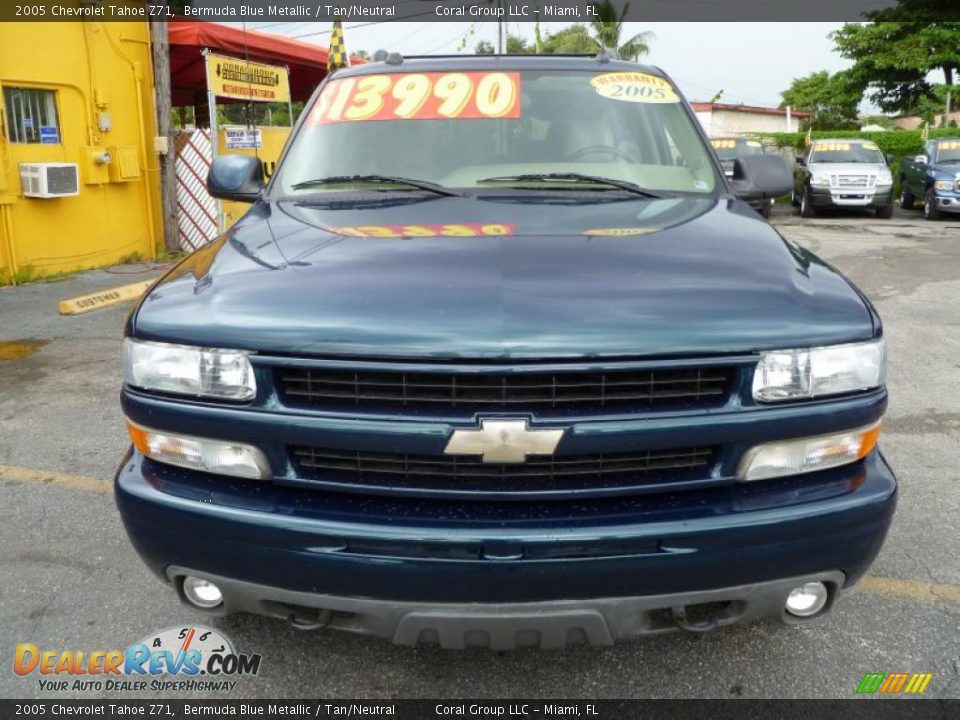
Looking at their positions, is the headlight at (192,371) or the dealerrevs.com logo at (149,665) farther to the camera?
the dealerrevs.com logo at (149,665)

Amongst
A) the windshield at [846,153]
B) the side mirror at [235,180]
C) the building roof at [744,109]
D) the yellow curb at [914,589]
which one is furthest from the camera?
the building roof at [744,109]

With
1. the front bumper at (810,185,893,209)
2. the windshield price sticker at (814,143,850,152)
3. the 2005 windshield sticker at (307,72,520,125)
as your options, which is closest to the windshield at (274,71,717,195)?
the 2005 windshield sticker at (307,72,520,125)

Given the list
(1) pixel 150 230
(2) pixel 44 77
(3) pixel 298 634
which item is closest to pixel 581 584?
(3) pixel 298 634

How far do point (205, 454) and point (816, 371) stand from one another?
1559mm

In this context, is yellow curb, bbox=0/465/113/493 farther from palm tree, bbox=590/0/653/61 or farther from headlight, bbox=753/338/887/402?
palm tree, bbox=590/0/653/61

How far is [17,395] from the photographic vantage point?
556 cm

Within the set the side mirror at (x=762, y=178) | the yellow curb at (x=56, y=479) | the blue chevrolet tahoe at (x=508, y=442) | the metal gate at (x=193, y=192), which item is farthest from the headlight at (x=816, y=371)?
the metal gate at (x=193, y=192)

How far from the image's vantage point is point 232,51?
43.2 ft

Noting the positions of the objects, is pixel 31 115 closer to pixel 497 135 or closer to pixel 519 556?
pixel 497 135

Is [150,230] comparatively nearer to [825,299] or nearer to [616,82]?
[616,82]

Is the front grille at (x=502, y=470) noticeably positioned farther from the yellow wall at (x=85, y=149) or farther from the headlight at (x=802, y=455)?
the yellow wall at (x=85, y=149)

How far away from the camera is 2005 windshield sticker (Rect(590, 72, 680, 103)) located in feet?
11.6

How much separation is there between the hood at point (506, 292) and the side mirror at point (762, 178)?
0.98m

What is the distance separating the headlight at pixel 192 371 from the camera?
6.77ft
